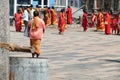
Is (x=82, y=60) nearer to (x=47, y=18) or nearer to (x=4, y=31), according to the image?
(x=4, y=31)

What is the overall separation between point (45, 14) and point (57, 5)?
3507 mm

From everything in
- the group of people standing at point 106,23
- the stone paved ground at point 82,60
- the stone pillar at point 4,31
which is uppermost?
the stone pillar at point 4,31

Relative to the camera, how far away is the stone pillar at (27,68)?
23.7 feet

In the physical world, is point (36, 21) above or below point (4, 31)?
below

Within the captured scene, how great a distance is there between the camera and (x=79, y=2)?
42.2m

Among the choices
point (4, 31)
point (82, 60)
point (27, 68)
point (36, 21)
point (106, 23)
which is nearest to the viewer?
point (4, 31)

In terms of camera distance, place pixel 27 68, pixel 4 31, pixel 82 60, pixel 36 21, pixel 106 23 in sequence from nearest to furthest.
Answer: pixel 4 31, pixel 27 68, pixel 36 21, pixel 82 60, pixel 106 23

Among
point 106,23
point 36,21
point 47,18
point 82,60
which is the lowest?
point 82,60

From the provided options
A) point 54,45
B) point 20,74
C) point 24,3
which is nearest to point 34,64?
point 20,74

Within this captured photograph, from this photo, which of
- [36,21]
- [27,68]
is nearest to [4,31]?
[27,68]

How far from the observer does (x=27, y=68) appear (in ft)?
23.7

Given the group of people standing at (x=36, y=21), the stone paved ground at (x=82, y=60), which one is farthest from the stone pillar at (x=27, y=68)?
the stone paved ground at (x=82, y=60)

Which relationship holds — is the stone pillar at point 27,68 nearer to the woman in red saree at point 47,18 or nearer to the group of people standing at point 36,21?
the group of people standing at point 36,21

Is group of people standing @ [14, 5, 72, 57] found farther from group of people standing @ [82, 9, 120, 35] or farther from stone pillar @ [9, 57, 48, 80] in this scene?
group of people standing @ [82, 9, 120, 35]
